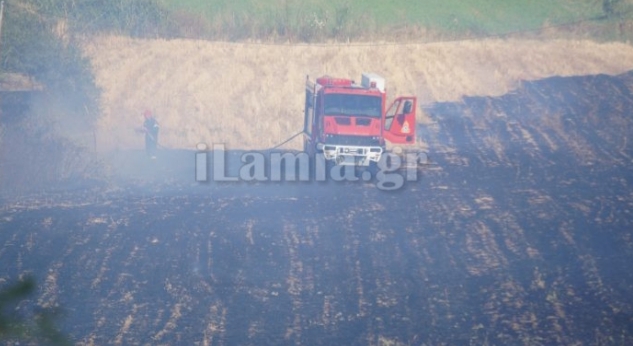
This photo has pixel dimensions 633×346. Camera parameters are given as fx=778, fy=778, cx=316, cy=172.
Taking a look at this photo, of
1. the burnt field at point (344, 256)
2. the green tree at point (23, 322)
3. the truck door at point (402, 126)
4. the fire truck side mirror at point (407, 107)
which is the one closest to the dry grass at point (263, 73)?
the burnt field at point (344, 256)

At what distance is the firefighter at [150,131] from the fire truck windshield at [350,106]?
5812 mm

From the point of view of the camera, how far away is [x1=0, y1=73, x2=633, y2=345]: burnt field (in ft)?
30.8

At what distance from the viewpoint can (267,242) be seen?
44.5 ft

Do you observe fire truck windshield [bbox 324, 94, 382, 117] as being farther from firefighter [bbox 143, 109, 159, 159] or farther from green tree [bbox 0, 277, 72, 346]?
green tree [bbox 0, 277, 72, 346]

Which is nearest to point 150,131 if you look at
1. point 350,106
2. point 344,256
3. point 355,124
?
point 350,106

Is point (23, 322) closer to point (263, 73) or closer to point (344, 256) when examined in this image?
point (344, 256)

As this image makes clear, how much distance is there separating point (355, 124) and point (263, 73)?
14.7 meters

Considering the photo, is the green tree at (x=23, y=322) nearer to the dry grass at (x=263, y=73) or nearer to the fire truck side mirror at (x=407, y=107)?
the fire truck side mirror at (x=407, y=107)

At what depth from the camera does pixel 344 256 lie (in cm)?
1256

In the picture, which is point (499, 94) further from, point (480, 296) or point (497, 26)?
point (480, 296)

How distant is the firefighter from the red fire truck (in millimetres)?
5346

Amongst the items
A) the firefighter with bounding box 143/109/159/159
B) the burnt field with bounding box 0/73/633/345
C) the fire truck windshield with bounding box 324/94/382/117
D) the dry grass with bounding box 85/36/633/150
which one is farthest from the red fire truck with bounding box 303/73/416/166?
the dry grass with bounding box 85/36/633/150

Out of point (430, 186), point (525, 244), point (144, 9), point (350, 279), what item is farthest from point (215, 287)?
point (144, 9)

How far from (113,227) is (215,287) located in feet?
14.3
